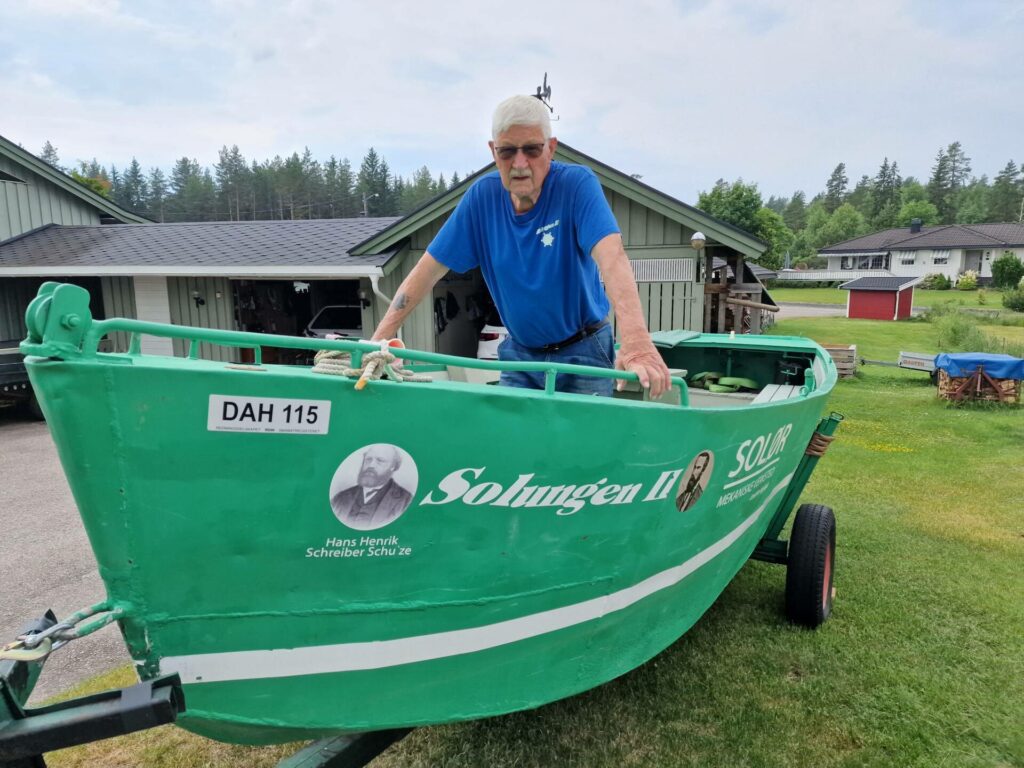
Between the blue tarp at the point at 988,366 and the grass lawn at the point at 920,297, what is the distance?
97.6 feet

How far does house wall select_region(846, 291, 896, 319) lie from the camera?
33562 mm

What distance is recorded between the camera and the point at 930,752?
2844 mm

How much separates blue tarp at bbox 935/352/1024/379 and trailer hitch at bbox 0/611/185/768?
12822 mm

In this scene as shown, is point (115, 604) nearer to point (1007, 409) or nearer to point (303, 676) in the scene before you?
point (303, 676)

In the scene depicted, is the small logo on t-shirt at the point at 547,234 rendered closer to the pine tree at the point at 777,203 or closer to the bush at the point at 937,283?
the bush at the point at 937,283

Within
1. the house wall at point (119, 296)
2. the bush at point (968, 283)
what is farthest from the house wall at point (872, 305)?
the house wall at point (119, 296)

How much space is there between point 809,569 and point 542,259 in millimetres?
2461

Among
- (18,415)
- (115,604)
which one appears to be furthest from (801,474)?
(18,415)

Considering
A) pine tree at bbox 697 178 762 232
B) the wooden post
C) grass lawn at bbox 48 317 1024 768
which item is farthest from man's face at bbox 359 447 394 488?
pine tree at bbox 697 178 762 232

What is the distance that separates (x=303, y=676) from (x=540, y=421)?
101cm

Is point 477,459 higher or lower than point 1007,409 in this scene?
higher

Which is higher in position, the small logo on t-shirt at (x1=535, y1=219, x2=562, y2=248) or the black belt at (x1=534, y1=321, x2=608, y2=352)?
the small logo on t-shirt at (x1=535, y1=219, x2=562, y2=248)

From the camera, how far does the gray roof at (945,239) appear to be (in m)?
57.4

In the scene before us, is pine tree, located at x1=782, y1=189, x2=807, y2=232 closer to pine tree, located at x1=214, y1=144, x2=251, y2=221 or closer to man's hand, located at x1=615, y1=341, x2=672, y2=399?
pine tree, located at x1=214, y1=144, x2=251, y2=221
